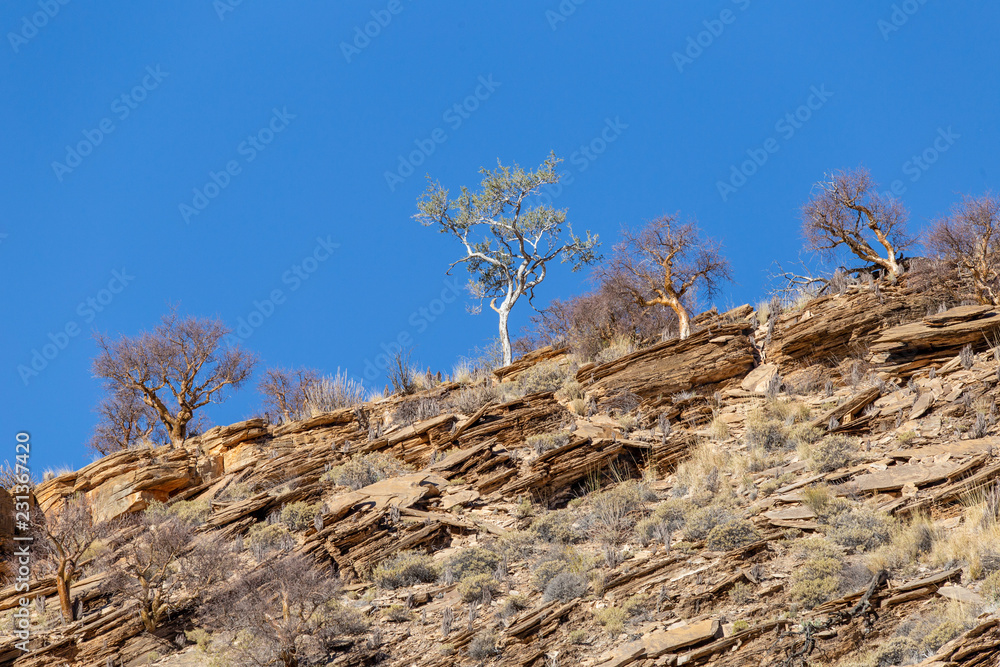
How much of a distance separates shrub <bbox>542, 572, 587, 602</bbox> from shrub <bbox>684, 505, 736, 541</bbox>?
1833 mm

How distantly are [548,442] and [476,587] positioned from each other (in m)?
5.25

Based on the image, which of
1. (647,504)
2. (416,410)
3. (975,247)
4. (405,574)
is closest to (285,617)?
(405,574)

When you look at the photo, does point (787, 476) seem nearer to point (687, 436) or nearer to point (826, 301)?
point (687, 436)

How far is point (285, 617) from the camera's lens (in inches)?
434

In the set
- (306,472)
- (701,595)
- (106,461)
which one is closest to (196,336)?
(106,461)

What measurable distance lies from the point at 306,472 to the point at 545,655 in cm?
946

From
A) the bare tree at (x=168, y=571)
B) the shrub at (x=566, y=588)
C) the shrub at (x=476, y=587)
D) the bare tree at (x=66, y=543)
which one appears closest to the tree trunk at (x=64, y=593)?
the bare tree at (x=66, y=543)

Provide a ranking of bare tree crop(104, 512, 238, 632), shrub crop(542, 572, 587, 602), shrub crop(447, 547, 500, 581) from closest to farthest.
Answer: shrub crop(542, 572, 587, 602) < shrub crop(447, 547, 500, 581) < bare tree crop(104, 512, 238, 632)

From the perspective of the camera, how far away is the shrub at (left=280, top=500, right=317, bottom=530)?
14841 mm

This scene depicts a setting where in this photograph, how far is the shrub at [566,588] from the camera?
35.1ft

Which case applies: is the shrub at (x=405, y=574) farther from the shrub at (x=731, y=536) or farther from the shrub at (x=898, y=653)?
the shrub at (x=898, y=653)

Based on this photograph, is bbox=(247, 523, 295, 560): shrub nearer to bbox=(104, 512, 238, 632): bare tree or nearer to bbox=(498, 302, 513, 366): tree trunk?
bbox=(104, 512, 238, 632): bare tree

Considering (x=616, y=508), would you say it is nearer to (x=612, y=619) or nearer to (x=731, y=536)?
(x=731, y=536)

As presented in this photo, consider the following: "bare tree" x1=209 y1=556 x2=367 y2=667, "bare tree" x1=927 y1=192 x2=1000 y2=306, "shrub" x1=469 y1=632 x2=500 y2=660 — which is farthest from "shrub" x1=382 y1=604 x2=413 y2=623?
"bare tree" x1=927 y1=192 x2=1000 y2=306
